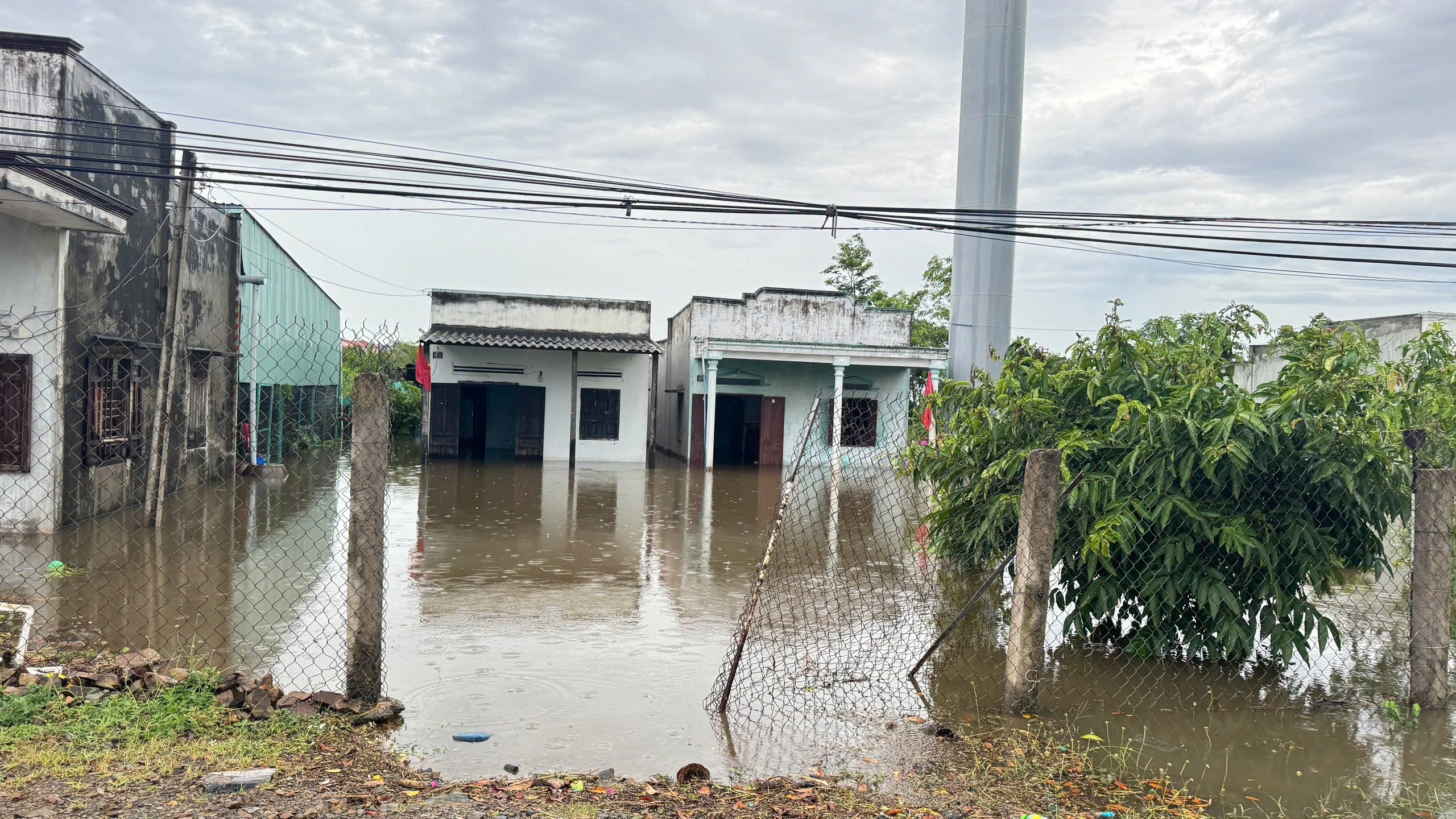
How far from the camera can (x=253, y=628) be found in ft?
22.7

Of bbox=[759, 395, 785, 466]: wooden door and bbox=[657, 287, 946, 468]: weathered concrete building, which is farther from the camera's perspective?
bbox=[759, 395, 785, 466]: wooden door

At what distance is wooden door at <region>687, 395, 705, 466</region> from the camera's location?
79.9 feet

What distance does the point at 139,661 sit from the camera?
4.84 meters

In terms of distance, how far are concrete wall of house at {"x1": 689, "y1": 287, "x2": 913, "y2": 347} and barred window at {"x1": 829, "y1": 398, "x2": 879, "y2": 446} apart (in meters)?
1.69

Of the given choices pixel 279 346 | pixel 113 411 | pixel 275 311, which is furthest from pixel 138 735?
pixel 275 311

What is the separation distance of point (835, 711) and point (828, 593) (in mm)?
3573

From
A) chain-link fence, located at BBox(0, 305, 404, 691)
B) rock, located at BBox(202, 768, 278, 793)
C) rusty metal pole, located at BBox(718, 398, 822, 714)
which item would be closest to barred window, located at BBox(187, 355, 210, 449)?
chain-link fence, located at BBox(0, 305, 404, 691)

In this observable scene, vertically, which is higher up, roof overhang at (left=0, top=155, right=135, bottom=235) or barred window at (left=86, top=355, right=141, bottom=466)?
roof overhang at (left=0, top=155, right=135, bottom=235)

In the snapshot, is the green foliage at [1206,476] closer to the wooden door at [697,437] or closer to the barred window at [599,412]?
the wooden door at [697,437]

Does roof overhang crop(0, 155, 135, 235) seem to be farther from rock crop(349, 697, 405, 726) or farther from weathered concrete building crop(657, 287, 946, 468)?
weathered concrete building crop(657, 287, 946, 468)

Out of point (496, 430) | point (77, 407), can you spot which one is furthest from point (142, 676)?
point (496, 430)

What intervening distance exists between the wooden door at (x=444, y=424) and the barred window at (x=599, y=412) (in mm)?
2996

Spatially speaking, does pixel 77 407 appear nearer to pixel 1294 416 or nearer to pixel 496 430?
pixel 1294 416

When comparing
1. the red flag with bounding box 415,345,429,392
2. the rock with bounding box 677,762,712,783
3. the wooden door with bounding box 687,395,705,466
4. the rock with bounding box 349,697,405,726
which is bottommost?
the rock with bounding box 677,762,712,783
